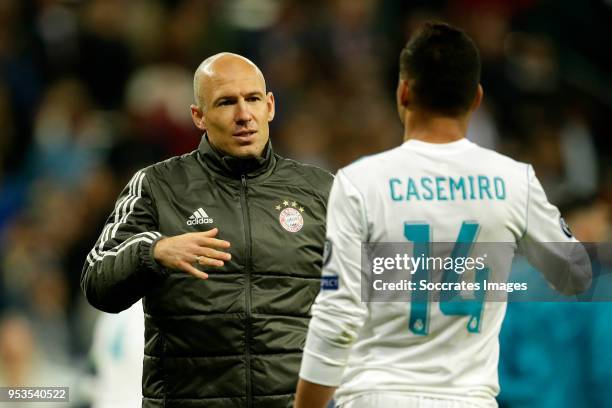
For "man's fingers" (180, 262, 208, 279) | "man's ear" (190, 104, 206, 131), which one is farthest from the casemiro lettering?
"man's ear" (190, 104, 206, 131)

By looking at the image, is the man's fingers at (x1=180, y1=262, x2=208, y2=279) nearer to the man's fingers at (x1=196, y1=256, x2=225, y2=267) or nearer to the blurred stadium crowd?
the man's fingers at (x1=196, y1=256, x2=225, y2=267)

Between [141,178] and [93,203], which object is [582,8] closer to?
[93,203]

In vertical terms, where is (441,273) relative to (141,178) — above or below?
below

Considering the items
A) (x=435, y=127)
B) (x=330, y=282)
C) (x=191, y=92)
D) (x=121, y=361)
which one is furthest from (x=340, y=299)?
(x=191, y=92)

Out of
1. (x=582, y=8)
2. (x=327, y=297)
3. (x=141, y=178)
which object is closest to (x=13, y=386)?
(x=141, y=178)

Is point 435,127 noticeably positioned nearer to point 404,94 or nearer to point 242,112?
point 404,94

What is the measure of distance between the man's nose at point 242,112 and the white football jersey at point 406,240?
1.17m

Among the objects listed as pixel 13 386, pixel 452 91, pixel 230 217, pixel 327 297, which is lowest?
pixel 13 386

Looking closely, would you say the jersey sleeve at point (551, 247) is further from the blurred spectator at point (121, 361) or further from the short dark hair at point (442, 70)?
the blurred spectator at point (121, 361)

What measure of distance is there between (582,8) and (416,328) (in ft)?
25.8

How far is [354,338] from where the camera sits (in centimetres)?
366

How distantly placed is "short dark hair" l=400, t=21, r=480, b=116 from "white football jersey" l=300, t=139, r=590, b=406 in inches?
5.4

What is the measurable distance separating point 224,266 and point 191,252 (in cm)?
45

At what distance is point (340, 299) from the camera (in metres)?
3.65
